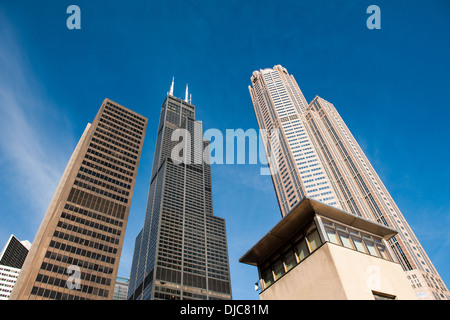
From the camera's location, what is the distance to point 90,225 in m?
87.1

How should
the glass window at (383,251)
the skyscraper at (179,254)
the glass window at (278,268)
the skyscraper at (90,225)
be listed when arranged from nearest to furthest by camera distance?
the glass window at (383,251) → the glass window at (278,268) → the skyscraper at (90,225) → the skyscraper at (179,254)

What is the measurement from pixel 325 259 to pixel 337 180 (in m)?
158

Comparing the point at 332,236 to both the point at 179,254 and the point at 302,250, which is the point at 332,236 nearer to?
the point at 302,250

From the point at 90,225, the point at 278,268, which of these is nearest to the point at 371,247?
the point at 278,268

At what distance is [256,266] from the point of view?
24297 mm

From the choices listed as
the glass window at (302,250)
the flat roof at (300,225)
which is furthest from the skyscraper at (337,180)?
the glass window at (302,250)

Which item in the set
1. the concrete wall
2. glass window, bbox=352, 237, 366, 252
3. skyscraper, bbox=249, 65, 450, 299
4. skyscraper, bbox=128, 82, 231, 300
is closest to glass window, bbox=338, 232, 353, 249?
glass window, bbox=352, 237, 366, 252

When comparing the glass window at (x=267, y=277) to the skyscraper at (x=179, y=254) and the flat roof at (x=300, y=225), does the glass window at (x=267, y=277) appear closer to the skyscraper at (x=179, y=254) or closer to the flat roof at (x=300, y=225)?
the flat roof at (x=300, y=225)

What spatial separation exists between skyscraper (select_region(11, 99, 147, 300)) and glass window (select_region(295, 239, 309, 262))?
6884cm

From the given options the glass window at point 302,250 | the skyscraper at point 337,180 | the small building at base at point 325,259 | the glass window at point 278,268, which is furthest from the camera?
the skyscraper at point 337,180

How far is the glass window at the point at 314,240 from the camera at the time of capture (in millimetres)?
18536

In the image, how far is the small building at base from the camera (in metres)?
16.6

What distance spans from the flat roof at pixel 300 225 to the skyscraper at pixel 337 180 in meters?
119

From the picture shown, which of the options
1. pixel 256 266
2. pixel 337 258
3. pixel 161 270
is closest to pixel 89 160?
pixel 161 270
